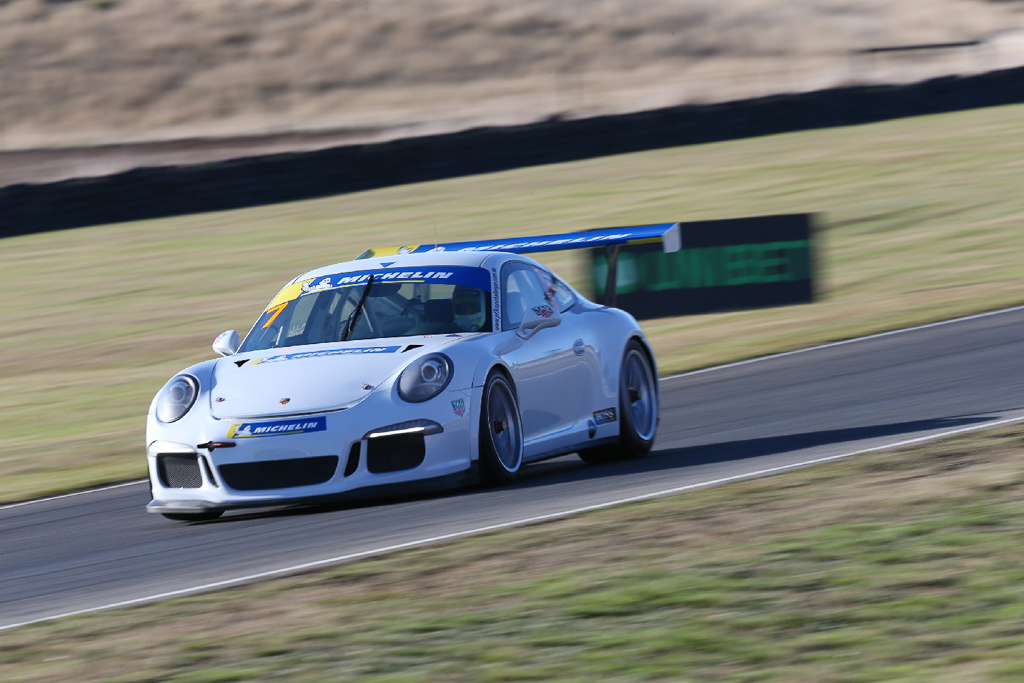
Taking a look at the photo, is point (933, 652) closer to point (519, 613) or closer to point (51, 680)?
→ point (519, 613)

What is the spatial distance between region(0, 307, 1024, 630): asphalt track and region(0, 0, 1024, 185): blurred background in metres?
32.4

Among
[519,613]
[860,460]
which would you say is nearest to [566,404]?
[860,460]

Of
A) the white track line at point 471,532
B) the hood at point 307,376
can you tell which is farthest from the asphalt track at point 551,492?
the hood at point 307,376

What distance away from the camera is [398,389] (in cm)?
744

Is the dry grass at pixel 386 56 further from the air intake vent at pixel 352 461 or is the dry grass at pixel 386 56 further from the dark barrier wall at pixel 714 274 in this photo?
the air intake vent at pixel 352 461

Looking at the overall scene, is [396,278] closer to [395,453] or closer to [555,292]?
[555,292]

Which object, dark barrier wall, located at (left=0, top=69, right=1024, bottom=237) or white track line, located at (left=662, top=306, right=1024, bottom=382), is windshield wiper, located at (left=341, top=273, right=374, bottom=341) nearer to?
white track line, located at (left=662, top=306, right=1024, bottom=382)

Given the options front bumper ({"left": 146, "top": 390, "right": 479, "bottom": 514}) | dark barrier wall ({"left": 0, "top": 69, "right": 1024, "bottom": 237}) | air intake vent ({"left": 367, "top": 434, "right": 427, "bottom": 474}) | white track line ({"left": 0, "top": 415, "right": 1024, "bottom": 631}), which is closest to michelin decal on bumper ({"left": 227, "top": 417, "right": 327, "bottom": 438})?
front bumper ({"left": 146, "top": 390, "right": 479, "bottom": 514})

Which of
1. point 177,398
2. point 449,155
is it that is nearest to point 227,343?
point 177,398

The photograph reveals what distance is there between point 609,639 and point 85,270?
1968 centimetres

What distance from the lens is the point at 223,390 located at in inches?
301

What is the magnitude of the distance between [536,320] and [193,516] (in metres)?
1.99

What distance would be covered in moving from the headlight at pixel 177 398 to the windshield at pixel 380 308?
2.21 ft

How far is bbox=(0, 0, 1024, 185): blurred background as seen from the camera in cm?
4950
